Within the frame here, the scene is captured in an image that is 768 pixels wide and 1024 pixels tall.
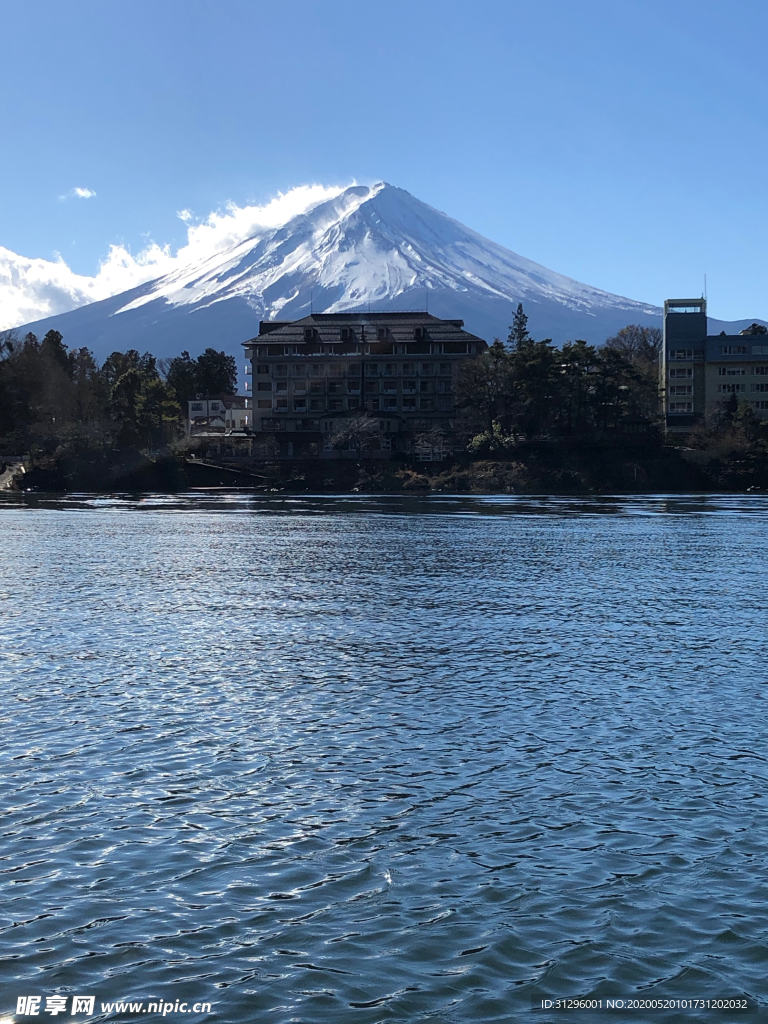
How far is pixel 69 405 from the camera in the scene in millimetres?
146375

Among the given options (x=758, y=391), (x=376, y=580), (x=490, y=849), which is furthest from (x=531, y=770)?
(x=758, y=391)

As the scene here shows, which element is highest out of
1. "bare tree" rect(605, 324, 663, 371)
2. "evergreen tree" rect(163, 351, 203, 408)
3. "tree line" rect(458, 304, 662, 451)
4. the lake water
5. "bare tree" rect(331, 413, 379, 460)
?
"bare tree" rect(605, 324, 663, 371)

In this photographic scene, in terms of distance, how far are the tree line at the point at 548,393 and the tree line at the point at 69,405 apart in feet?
153

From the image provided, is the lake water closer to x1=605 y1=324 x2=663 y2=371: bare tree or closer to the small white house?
the small white house

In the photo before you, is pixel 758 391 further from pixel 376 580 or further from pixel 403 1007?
pixel 403 1007

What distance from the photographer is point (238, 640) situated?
83.3ft

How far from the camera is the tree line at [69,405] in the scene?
13412 centimetres

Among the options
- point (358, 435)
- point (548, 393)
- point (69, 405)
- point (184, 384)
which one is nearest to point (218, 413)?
point (184, 384)

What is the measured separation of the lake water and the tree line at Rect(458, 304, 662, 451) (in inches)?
3549

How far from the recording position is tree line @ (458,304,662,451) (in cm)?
11962

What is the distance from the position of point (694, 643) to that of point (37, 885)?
1817cm

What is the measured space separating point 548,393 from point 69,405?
2711 inches

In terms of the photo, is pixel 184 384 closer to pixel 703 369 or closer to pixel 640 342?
pixel 640 342

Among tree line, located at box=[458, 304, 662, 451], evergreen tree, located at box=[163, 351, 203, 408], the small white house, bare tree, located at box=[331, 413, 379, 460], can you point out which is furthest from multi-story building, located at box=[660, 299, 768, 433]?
evergreen tree, located at box=[163, 351, 203, 408]
